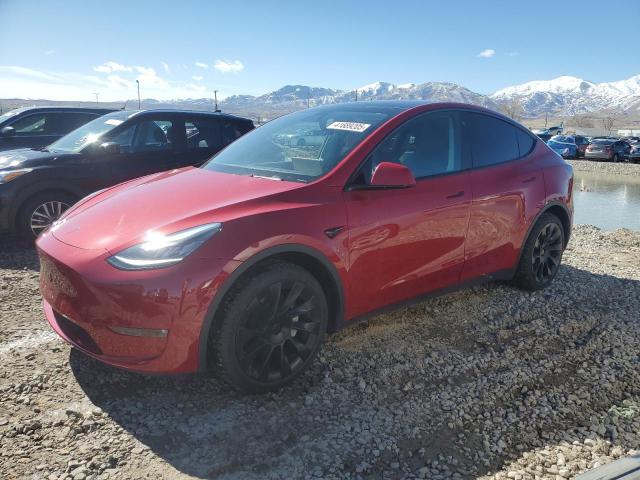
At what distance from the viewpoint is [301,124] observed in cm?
390

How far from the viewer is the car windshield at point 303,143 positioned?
10.7 feet

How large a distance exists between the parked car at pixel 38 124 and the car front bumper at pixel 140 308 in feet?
22.2

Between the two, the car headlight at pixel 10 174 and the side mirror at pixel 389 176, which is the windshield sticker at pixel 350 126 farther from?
the car headlight at pixel 10 174

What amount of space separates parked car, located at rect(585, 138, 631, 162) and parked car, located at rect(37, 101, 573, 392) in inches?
1167

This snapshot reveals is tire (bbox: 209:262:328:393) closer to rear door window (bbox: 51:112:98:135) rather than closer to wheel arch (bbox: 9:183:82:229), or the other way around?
wheel arch (bbox: 9:183:82:229)

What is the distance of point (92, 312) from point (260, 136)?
2.05m

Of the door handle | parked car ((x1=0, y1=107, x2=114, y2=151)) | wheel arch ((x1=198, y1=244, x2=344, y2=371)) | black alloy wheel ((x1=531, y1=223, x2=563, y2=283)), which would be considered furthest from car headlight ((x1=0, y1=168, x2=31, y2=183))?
black alloy wheel ((x1=531, y1=223, x2=563, y2=283))

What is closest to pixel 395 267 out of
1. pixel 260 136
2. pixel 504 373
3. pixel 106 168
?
pixel 504 373

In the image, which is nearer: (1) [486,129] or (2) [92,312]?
(2) [92,312]

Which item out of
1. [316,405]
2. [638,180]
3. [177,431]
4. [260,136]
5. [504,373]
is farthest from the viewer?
[638,180]

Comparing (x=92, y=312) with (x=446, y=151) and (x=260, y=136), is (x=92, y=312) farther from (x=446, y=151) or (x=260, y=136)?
(x=446, y=151)

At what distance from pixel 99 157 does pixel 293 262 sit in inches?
165

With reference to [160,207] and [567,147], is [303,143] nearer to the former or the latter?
[160,207]

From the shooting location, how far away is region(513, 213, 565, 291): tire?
442 centimetres
